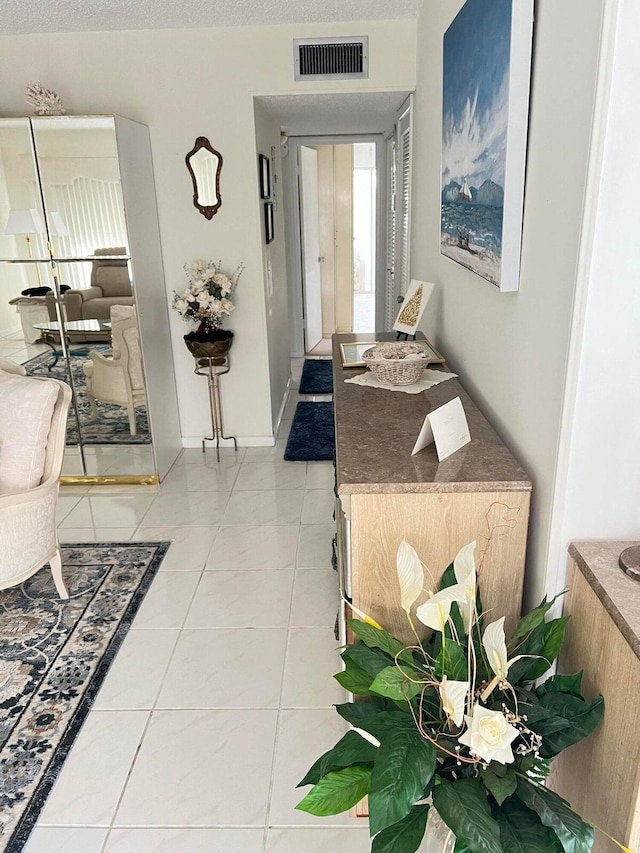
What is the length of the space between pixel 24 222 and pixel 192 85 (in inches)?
48.4

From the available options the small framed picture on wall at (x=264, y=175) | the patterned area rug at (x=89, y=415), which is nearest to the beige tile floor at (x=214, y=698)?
the patterned area rug at (x=89, y=415)

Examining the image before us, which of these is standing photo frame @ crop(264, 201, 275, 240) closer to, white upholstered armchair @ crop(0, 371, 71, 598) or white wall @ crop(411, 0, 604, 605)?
white upholstered armchair @ crop(0, 371, 71, 598)

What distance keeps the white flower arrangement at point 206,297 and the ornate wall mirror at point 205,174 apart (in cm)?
34

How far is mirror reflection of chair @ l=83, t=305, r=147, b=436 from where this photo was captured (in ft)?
11.8

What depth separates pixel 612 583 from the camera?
3.99 feet

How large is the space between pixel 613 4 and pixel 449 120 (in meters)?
1.33

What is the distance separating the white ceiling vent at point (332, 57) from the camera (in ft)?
11.8

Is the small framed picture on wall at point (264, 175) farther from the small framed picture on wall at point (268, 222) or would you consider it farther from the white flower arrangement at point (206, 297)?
the white flower arrangement at point (206, 297)

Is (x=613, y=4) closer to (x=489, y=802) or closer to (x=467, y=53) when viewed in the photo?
(x=467, y=53)

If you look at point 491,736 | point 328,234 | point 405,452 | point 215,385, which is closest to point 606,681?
point 491,736

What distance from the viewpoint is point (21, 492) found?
251cm

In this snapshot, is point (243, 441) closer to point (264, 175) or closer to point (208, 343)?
point (208, 343)

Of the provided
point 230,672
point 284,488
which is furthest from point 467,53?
point 284,488

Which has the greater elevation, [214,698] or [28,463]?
[28,463]
